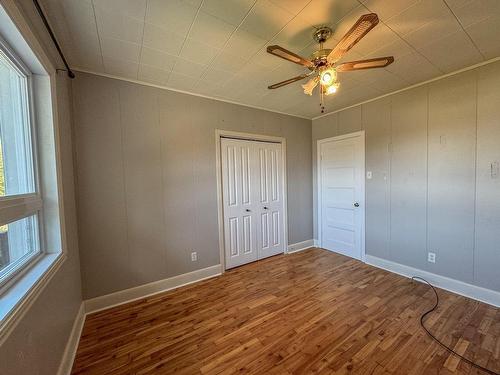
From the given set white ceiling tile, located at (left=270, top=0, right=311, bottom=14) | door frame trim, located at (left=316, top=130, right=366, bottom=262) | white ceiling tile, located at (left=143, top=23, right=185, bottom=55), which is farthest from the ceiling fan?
door frame trim, located at (left=316, top=130, right=366, bottom=262)

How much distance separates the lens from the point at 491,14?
149cm

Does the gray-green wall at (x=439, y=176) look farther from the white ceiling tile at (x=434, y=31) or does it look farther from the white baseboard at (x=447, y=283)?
the white ceiling tile at (x=434, y=31)

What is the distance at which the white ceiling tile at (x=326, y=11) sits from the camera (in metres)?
1.37

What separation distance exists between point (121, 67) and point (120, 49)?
0.32 meters

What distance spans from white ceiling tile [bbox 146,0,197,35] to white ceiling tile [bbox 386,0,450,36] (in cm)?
151

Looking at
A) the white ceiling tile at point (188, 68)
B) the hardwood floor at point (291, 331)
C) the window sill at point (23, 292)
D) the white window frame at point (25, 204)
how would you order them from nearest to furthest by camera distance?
the window sill at point (23, 292)
the white window frame at point (25, 204)
the hardwood floor at point (291, 331)
the white ceiling tile at point (188, 68)

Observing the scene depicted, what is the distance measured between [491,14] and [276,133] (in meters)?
2.47

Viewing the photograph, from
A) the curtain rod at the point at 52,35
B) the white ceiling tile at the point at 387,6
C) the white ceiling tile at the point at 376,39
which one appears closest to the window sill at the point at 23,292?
the curtain rod at the point at 52,35

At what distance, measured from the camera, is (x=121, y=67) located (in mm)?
2086

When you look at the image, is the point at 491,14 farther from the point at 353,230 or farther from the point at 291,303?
the point at 291,303

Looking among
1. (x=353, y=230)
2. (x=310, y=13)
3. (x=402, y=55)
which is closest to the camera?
(x=310, y=13)

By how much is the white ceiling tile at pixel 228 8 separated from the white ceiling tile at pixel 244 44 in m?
0.15

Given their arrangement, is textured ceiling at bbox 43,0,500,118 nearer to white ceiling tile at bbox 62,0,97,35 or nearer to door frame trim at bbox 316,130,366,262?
white ceiling tile at bbox 62,0,97,35

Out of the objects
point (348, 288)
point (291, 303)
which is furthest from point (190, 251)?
point (348, 288)
